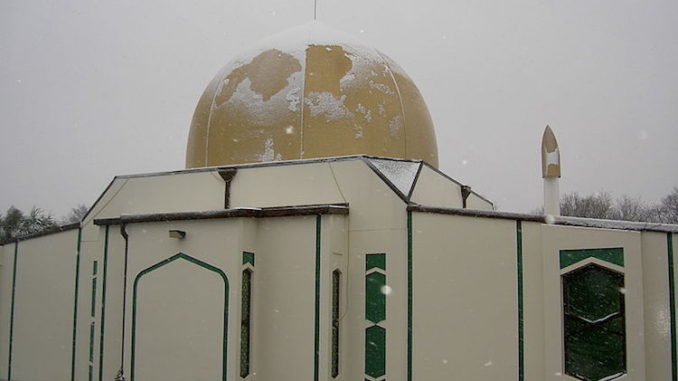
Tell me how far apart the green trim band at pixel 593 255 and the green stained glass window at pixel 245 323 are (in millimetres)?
3636

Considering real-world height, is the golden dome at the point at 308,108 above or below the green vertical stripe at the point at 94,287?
above

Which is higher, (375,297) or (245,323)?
(375,297)

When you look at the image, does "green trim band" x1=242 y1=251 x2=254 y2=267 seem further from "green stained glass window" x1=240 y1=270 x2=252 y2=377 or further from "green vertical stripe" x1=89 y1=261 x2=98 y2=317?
"green vertical stripe" x1=89 y1=261 x2=98 y2=317

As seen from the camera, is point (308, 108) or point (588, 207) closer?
point (308, 108)

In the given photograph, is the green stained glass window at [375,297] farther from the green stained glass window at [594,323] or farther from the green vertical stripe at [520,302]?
the green stained glass window at [594,323]

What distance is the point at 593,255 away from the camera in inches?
285

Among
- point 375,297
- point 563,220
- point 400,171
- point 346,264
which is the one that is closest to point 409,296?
point 375,297

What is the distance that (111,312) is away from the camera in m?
9.27

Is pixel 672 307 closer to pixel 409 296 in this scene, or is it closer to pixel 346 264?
pixel 409 296

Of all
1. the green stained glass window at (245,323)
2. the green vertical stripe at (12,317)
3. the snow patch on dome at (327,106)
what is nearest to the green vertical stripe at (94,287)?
the green vertical stripe at (12,317)

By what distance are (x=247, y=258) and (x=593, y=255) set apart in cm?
396

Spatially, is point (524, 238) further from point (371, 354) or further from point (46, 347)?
point (46, 347)

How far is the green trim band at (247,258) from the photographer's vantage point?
8.04 meters

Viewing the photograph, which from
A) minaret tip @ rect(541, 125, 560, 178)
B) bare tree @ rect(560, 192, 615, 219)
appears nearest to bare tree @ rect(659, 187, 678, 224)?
bare tree @ rect(560, 192, 615, 219)
